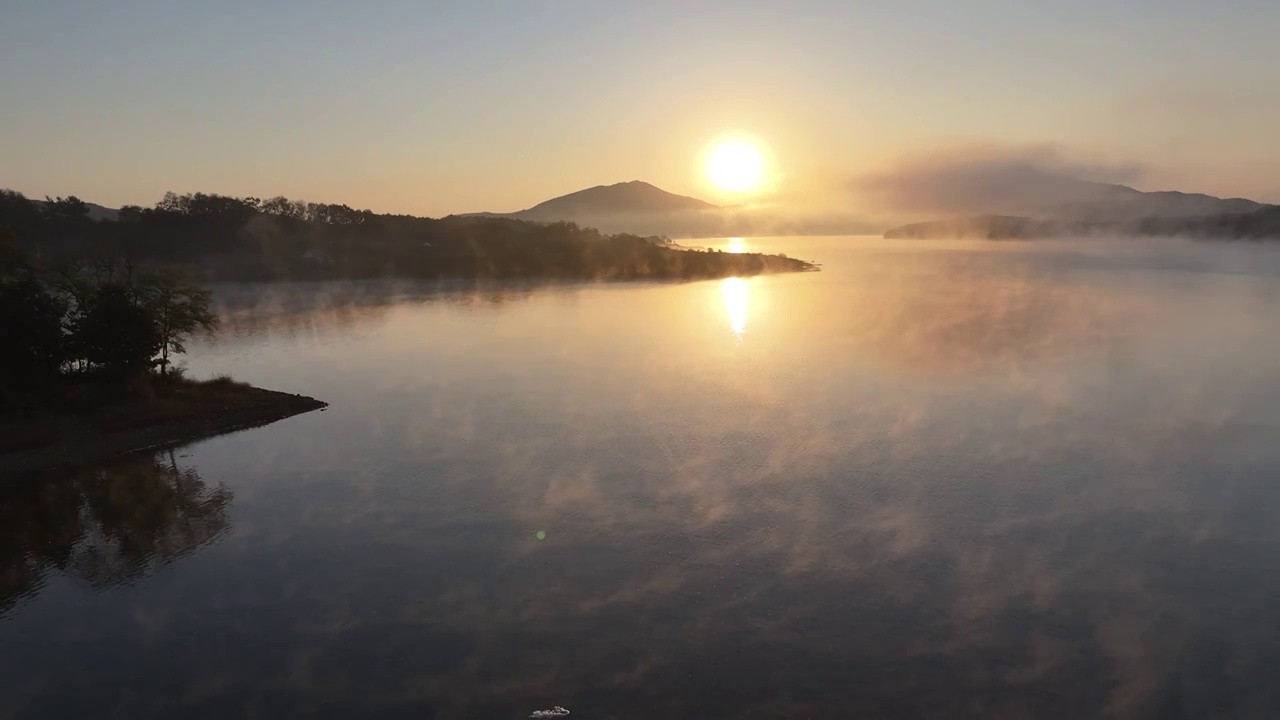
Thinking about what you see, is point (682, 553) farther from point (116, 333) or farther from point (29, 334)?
point (29, 334)

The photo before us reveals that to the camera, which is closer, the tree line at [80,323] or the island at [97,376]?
the island at [97,376]

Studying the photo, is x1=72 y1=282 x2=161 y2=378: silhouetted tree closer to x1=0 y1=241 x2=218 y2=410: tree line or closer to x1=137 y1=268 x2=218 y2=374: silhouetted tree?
x1=0 y1=241 x2=218 y2=410: tree line

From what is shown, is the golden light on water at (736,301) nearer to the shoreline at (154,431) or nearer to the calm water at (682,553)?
the calm water at (682,553)

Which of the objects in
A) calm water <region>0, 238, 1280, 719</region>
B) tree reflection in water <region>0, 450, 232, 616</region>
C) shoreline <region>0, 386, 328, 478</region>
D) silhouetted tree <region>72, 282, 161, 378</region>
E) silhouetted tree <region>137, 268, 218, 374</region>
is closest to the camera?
calm water <region>0, 238, 1280, 719</region>

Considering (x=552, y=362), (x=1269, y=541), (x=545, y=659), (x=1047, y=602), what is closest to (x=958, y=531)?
(x=1047, y=602)

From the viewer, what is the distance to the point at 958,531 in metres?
26.6

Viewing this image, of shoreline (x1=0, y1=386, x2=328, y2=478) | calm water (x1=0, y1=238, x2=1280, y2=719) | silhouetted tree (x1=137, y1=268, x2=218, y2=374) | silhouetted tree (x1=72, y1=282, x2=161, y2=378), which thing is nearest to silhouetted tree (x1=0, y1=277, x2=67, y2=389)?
silhouetted tree (x1=72, y1=282, x2=161, y2=378)

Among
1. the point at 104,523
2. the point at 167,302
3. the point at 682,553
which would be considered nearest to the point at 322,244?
the point at 167,302

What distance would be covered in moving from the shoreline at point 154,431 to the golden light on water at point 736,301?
161 ft

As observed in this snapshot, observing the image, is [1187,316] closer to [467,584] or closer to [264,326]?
[467,584]

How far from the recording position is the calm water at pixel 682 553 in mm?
18188

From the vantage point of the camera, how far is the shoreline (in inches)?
1390

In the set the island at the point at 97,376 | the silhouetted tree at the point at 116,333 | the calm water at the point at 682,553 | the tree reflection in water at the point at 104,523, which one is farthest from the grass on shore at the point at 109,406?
the tree reflection in water at the point at 104,523

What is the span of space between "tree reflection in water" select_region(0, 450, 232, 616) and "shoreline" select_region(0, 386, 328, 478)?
1.51m
